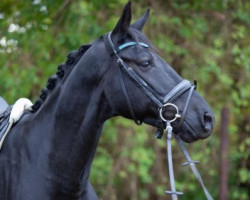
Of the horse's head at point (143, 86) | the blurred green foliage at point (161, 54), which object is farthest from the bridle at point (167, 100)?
the blurred green foliage at point (161, 54)

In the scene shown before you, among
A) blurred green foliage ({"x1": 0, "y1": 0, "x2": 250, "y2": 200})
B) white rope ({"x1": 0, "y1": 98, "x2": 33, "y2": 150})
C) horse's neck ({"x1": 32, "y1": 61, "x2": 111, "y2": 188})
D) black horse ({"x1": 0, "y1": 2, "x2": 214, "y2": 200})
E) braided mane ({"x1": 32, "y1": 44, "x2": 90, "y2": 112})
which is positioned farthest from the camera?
blurred green foliage ({"x1": 0, "y1": 0, "x2": 250, "y2": 200})

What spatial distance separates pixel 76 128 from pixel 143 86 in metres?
0.49

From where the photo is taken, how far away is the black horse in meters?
2.99

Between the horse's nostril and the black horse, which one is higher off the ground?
the black horse

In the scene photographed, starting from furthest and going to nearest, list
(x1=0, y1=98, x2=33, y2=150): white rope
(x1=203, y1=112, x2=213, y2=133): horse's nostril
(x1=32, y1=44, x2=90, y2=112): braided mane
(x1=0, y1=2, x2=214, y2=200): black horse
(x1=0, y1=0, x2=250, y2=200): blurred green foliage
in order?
(x1=0, y1=0, x2=250, y2=200): blurred green foliage → (x1=0, y1=98, x2=33, y2=150): white rope → (x1=32, y1=44, x2=90, y2=112): braided mane → (x1=0, y1=2, x2=214, y2=200): black horse → (x1=203, y1=112, x2=213, y2=133): horse's nostril

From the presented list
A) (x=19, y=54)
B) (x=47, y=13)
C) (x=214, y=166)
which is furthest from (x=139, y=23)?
(x=214, y=166)

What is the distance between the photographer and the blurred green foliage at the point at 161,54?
680 centimetres

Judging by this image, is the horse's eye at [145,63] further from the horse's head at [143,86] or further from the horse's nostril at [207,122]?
the horse's nostril at [207,122]

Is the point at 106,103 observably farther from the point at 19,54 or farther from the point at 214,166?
the point at 214,166

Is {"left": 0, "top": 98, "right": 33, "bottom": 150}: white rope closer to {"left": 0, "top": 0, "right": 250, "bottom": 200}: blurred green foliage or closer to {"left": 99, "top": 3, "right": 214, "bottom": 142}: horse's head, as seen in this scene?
{"left": 99, "top": 3, "right": 214, "bottom": 142}: horse's head

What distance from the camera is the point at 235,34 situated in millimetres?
8461

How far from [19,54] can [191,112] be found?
5.10 metres

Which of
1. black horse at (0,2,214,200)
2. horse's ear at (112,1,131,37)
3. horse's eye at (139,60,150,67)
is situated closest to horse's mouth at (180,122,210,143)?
black horse at (0,2,214,200)

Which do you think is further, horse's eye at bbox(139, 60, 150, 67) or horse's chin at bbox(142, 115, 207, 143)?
horse's eye at bbox(139, 60, 150, 67)
